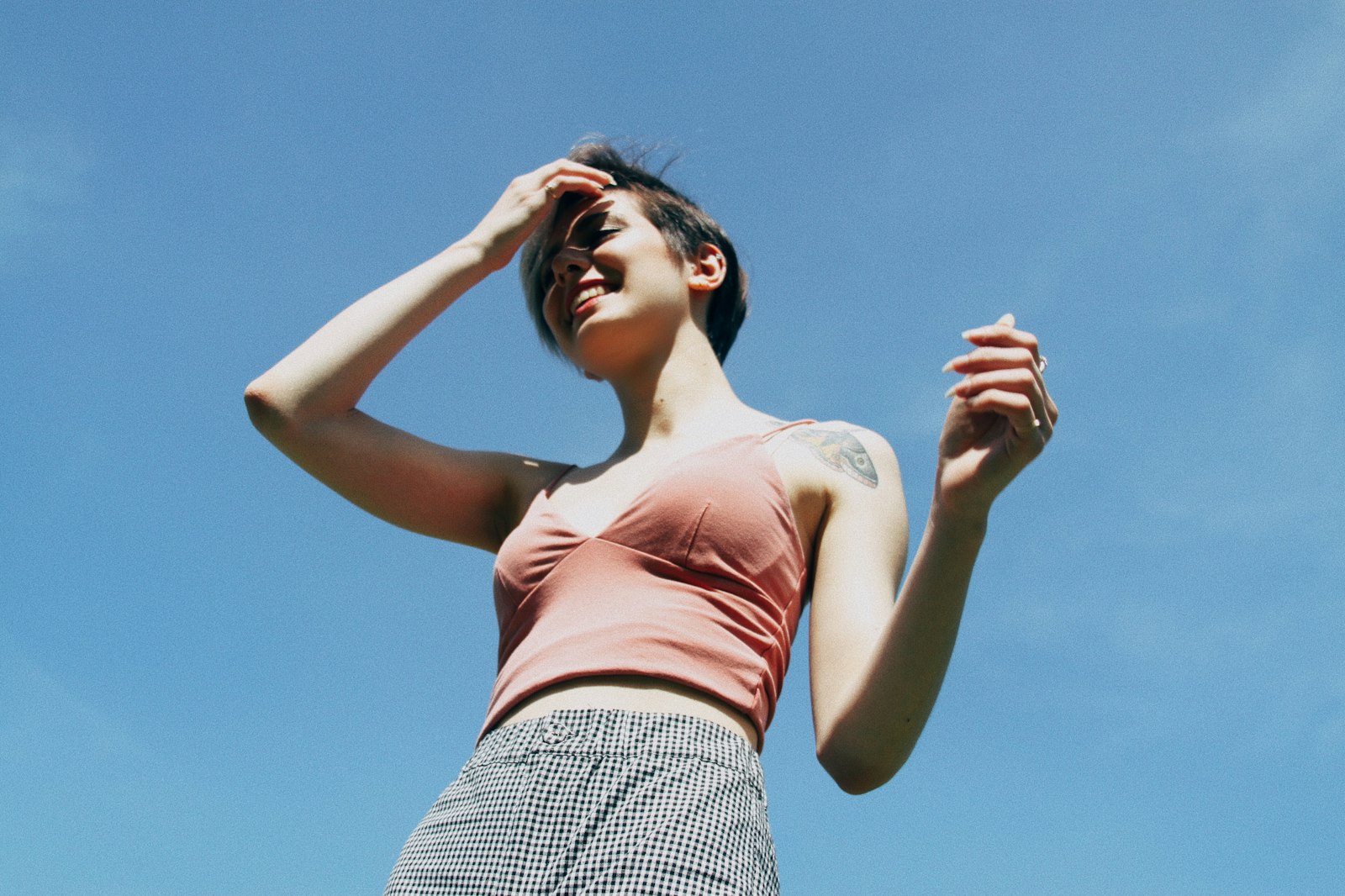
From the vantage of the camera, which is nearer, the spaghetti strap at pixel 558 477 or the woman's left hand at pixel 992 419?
the woman's left hand at pixel 992 419

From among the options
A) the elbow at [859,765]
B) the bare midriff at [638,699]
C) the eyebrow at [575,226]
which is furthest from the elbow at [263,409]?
the elbow at [859,765]

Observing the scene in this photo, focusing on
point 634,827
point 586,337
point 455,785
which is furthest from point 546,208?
point 634,827

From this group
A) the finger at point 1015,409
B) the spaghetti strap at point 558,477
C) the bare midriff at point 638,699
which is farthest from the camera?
the spaghetti strap at point 558,477

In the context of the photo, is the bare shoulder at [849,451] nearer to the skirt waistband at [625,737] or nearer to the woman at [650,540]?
the woman at [650,540]

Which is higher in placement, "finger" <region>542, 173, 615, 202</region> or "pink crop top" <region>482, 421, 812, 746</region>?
"finger" <region>542, 173, 615, 202</region>

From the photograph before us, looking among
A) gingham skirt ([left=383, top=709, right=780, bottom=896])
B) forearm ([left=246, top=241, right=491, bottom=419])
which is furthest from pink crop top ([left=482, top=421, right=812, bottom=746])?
forearm ([left=246, top=241, right=491, bottom=419])

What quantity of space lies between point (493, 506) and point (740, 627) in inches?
47.7

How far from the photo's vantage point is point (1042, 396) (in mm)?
2111

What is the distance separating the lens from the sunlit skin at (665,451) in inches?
87.5

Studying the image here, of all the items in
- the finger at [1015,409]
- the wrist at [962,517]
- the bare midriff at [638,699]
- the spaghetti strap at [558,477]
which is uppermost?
the spaghetti strap at [558,477]

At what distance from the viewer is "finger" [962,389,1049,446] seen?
2.05 m

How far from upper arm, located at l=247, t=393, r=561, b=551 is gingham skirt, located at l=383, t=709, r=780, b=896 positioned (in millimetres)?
1166

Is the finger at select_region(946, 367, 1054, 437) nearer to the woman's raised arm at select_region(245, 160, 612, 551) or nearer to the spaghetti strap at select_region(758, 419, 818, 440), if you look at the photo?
the spaghetti strap at select_region(758, 419, 818, 440)

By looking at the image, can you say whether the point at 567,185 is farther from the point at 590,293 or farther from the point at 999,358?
the point at 999,358
